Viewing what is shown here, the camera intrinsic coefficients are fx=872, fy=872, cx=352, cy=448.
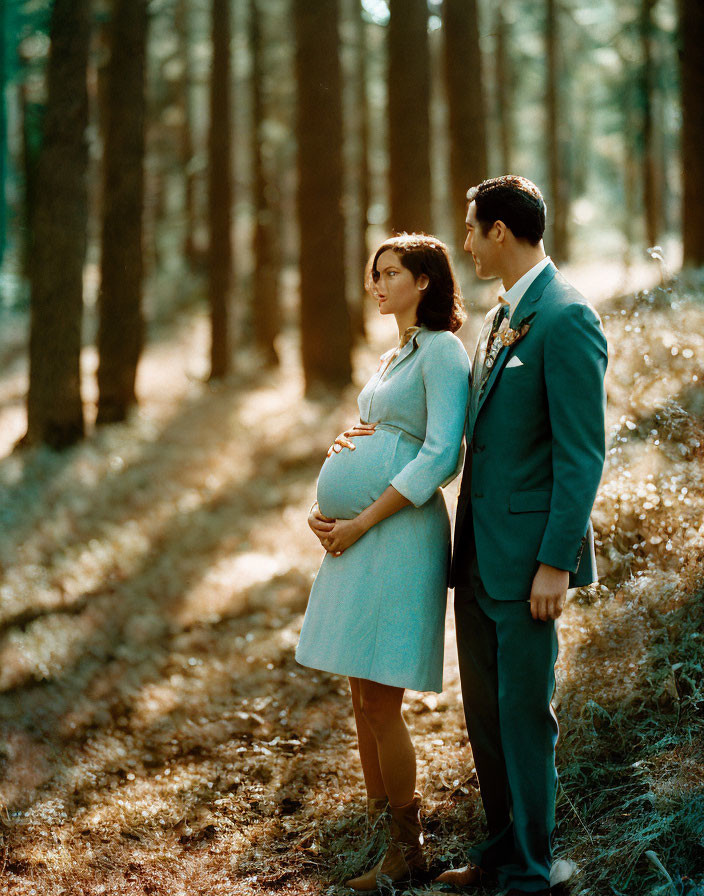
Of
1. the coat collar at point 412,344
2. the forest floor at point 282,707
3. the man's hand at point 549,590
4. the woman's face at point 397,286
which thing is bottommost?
the forest floor at point 282,707

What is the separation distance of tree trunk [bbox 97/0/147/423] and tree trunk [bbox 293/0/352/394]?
8.55ft

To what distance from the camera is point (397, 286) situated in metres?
3.76

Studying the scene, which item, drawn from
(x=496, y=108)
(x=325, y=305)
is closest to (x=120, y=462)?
(x=325, y=305)

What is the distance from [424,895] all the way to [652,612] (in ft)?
6.30

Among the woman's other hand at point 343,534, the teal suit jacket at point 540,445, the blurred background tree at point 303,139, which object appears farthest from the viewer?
the blurred background tree at point 303,139

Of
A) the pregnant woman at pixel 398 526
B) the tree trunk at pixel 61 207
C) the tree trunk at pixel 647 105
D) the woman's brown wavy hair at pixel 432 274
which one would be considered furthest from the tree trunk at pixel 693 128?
the pregnant woman at pixel 398 526

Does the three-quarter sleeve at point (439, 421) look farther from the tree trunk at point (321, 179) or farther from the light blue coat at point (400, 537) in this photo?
the tree trunk at point (321, 179)

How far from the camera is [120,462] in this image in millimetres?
12141

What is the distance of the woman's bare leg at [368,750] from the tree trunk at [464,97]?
393 inches

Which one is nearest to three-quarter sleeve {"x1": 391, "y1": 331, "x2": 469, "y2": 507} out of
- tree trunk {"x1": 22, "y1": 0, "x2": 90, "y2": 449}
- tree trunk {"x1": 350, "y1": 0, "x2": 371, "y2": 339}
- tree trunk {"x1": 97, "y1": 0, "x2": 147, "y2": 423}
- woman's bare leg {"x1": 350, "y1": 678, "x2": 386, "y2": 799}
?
woman's bare leg {"x1": 350, "y1": 678, "x2": 386, "y2": 799}

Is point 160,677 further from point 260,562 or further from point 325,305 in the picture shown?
point 325,305

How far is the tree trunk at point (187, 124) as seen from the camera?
25.1 meters

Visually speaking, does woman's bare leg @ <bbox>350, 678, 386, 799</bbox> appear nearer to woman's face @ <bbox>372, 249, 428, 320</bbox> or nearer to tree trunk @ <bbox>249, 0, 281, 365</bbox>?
woman's face @ <bbox>372, 249, 428, 320</bbox>

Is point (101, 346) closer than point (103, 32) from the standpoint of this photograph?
Yes
